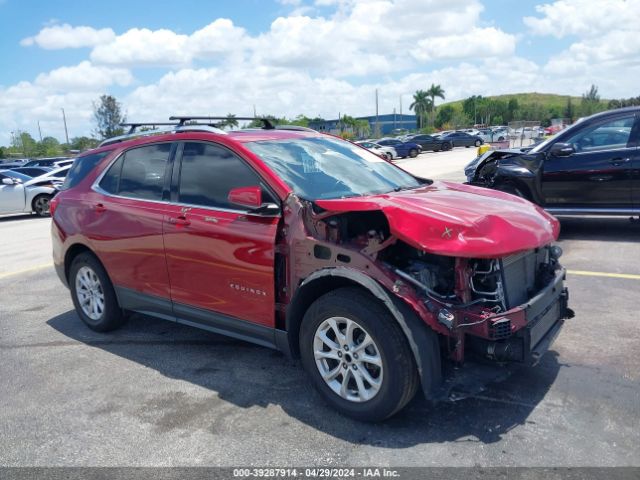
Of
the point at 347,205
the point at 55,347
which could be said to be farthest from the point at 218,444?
the point at 55,347

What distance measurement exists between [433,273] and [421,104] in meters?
118

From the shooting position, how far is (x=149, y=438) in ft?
11.4

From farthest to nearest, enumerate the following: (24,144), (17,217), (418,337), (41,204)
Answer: (24,144)
(17,217)
(41,204)
(418,337)

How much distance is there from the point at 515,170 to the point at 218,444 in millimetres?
7085

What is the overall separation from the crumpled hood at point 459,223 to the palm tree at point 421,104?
372 ft

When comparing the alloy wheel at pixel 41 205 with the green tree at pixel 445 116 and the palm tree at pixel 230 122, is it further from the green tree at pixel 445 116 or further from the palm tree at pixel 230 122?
the green tree at pixel 445 116

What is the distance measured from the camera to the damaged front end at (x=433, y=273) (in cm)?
319

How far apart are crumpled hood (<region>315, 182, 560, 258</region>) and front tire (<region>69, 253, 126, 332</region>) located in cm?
265

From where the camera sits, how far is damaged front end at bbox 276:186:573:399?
3.19 m

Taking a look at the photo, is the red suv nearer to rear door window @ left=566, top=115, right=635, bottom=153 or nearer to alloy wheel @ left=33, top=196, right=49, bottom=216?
rear door window @ left=566, top=115, right=635, bottom=153

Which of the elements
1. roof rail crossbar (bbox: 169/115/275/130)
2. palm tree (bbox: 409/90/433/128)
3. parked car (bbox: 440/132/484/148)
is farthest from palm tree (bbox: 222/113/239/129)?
palm tree (bbox: 409/90/433/128)

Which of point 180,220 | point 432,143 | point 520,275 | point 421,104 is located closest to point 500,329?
point 520,275

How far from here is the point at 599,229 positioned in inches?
364

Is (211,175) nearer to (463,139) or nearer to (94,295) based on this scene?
(94,295)
